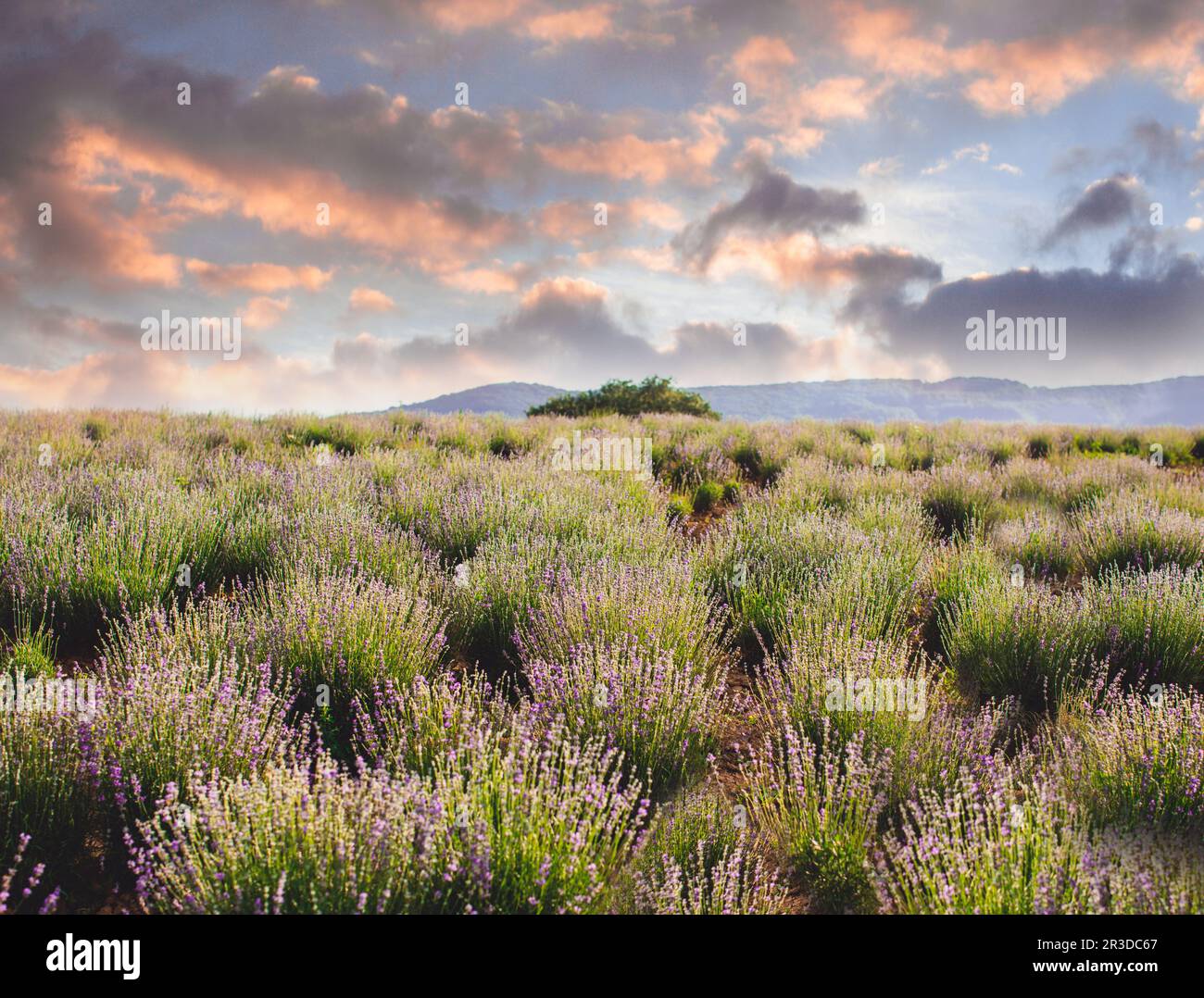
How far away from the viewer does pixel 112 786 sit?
7.13ft

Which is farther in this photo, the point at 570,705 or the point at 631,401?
the point at 631,401

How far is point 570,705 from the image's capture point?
8.45 feet

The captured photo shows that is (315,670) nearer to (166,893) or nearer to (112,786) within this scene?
(112,786)

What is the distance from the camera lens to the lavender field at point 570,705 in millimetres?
1748

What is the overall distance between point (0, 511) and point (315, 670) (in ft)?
9.07

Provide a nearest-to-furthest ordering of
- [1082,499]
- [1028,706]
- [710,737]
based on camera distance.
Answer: [710,737]
[1028,706]
[1082,499]

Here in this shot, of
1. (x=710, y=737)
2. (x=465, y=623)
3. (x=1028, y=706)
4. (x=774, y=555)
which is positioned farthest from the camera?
(x=774, y=555)

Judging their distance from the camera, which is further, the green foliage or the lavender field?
the green foliage

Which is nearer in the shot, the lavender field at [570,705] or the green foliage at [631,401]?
the lavender field at [570,705]

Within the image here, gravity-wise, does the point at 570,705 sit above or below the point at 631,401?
below

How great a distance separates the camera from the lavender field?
1748mm

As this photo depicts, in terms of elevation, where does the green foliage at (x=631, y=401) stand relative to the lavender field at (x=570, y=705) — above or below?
above

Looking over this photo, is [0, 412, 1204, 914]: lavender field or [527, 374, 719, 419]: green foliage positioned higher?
[527, 374, 719, 419]: green foliage
